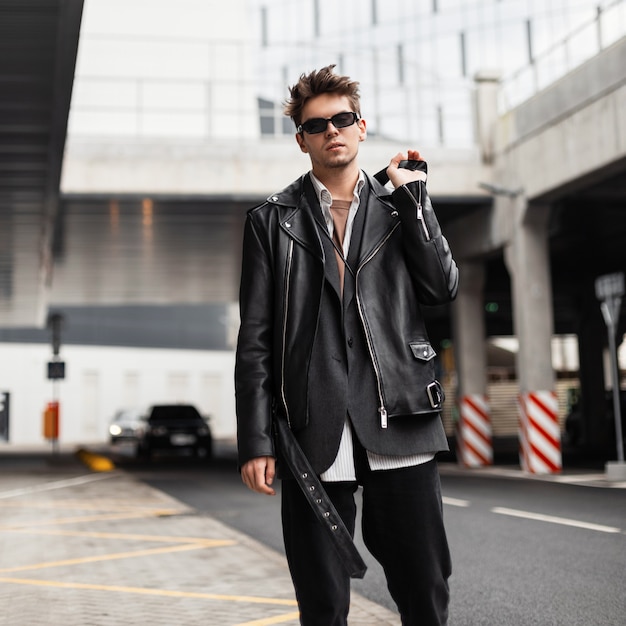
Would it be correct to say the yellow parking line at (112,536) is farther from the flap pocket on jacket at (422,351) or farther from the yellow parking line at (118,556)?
the flap pocket on jacket at (422,351)

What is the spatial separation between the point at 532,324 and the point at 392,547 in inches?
621

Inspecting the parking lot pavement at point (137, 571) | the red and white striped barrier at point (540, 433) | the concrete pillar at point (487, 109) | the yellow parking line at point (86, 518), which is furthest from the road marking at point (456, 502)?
the concrete pillar at point (487, 109)

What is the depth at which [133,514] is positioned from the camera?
11.6m

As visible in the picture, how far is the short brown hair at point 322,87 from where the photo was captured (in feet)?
10.2

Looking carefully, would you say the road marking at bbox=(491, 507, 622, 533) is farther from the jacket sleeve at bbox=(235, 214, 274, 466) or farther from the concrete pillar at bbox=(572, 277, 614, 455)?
the concrete pillar at bbox=(572, 277, 614, 455)

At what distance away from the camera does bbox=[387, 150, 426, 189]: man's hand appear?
10.3ft

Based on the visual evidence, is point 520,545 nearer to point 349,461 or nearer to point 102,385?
point 349,461

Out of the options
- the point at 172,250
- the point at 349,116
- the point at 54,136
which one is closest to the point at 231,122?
the point at 172,250

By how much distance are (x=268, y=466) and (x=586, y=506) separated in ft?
29.2

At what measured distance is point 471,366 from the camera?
21281 mm

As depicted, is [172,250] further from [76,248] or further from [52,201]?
[52,201]

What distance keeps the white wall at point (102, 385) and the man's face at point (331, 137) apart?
43.8m

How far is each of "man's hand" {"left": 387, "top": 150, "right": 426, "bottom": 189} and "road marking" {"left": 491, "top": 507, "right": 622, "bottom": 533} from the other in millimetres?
6546

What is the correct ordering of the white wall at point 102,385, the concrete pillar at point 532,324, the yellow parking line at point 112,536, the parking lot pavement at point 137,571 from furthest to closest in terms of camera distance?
1. the white wall at point 102,385
2. the concrete pillar at point 532,324
3. the yellow parking line at point 112,536
4. the parking lot pavement at point 137,571
